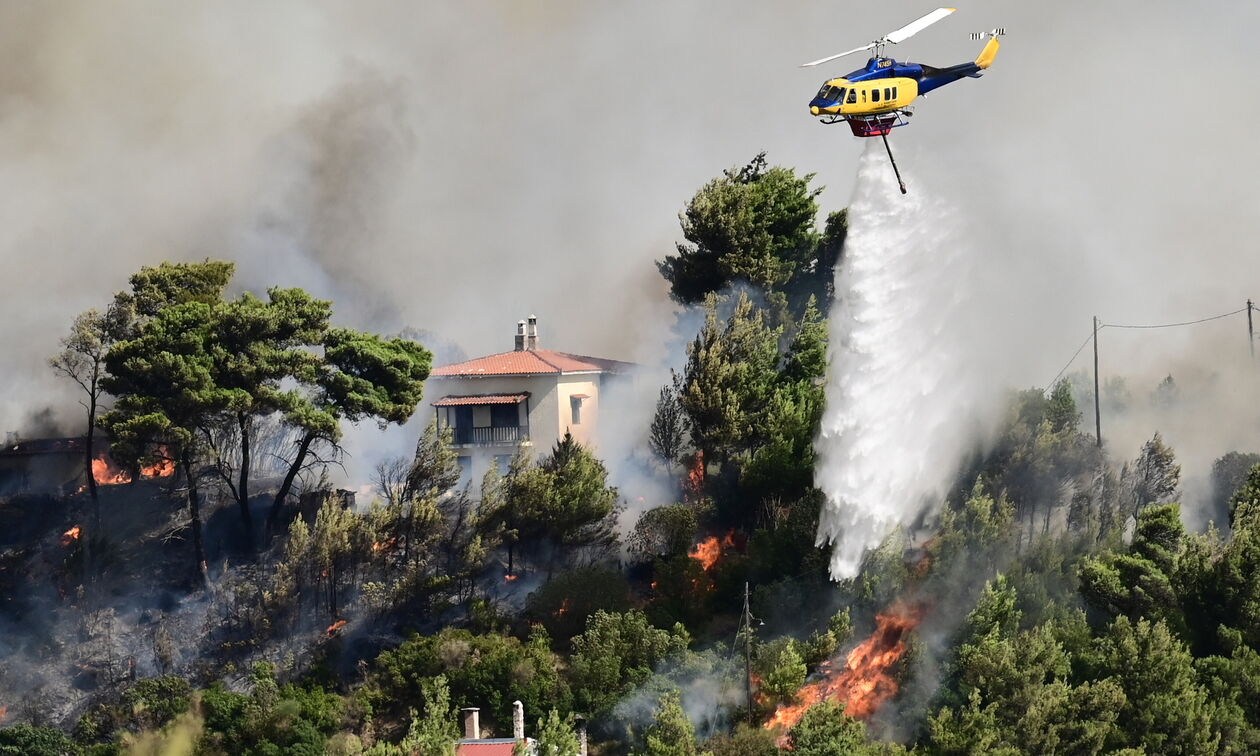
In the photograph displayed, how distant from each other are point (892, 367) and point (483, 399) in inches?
498

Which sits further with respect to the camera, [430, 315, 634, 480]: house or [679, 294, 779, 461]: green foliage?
[430, 315, 634, 480]: house

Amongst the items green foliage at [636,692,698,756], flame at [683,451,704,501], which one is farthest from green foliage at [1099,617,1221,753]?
flame at [683,451,704,501]

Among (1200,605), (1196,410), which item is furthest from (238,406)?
(1196,410)

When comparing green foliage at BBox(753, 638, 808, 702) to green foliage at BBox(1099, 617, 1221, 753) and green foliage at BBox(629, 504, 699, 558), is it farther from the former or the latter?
green foliage at BBox(1099, 617, 1221, 753)

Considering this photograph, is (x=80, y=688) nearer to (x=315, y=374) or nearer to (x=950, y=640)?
(x=315, y=374)

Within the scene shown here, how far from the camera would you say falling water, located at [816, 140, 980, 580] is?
41.9m

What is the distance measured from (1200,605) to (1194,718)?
334 centimetres

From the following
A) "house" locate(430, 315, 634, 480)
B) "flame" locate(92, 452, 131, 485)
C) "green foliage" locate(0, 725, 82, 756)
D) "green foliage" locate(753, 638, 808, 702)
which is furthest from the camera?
"house" locate(430, 315, 634, 480)

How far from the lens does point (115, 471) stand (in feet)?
167

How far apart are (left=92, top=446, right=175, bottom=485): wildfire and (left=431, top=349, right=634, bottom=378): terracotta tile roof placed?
25.2ft

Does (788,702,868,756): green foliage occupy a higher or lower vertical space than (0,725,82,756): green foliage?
lower

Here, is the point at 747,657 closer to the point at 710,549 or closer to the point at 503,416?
the point at 710,549

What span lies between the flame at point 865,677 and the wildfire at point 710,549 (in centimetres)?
552

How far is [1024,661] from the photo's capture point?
3697cm
